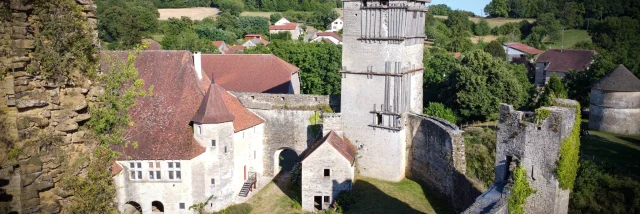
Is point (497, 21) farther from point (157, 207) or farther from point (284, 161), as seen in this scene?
point (157, 207)

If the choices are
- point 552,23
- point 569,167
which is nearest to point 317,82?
point 569,167

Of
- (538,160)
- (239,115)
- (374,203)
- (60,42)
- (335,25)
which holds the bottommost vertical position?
(374,203)

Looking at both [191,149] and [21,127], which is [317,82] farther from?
[21,127]

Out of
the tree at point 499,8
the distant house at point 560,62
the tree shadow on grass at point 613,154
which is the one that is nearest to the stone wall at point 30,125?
the tree shadow on grass at point 613,154

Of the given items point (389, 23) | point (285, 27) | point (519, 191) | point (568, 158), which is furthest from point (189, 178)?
point (285, 27)

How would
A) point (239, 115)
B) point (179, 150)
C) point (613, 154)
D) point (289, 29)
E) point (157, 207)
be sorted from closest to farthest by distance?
point (179, 150) → point (157, 207) → point (239, 115) → point (613, 154) → point (289, 29)

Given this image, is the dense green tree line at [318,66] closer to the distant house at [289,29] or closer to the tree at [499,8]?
the distant house at [289,29]
